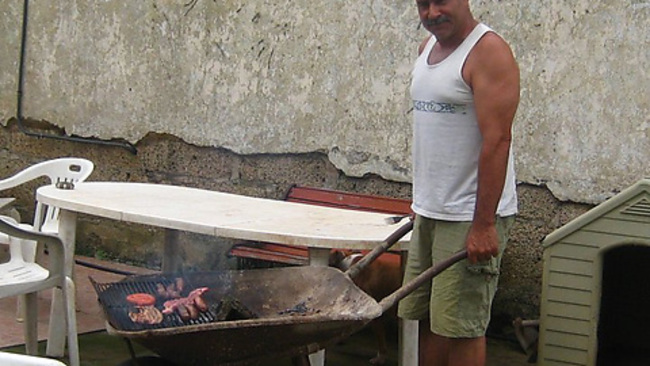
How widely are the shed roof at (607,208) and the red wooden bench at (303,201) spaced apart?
3.91 ft

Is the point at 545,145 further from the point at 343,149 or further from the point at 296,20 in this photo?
the point at 296,20

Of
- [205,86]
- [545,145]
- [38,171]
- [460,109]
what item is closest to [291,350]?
[460,109]

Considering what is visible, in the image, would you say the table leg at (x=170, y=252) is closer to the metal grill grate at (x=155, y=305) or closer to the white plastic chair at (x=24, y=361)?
the metal grill grate at (x=155, y=305)

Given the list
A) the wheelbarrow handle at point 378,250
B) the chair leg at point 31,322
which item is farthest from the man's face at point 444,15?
the chair leg at point 31,322

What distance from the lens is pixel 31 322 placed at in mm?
5078

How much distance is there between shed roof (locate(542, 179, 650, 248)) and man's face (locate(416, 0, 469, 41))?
4.62 ft

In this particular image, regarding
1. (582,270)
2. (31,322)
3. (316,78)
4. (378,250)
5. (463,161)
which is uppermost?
(316,78)

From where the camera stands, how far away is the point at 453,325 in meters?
3.88

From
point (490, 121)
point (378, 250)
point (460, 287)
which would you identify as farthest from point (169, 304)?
point (490, 121)

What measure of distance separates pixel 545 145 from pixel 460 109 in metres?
2.11

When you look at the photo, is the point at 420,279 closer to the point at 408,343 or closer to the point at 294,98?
the point at 408,343

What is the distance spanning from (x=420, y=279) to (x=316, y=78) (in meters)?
3.16

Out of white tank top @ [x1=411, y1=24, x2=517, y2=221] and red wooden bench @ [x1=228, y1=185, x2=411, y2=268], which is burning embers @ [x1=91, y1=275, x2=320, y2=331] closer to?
white tank top @ [x1=411, y1=24, x2=517, y2=221]

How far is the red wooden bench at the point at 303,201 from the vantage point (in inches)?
231
